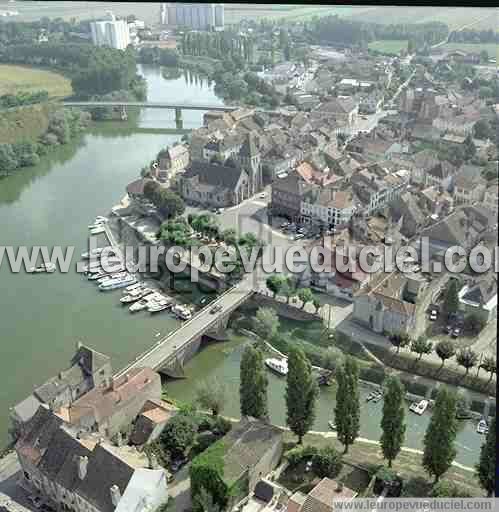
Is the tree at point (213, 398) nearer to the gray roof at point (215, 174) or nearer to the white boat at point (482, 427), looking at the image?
the white boat at point (482, 427)

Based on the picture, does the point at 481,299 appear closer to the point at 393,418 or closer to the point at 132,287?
the point at 393,418

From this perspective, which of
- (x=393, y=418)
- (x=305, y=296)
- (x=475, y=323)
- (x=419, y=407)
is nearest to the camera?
(x=393, y=418)

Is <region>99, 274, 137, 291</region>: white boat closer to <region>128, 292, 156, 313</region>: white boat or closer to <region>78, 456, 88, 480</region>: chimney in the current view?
<region>128, 292, 156, 313</region>: white boat

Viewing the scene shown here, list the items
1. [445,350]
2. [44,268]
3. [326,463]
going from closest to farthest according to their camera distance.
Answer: [326,463]
[445,350]
[44,268]

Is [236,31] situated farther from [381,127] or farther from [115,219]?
[115,219]

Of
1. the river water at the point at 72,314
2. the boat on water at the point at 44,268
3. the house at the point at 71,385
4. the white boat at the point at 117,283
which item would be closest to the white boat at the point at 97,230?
the river water at the point at 72,314

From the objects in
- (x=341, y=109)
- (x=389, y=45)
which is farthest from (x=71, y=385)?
(x=389, y=45)
